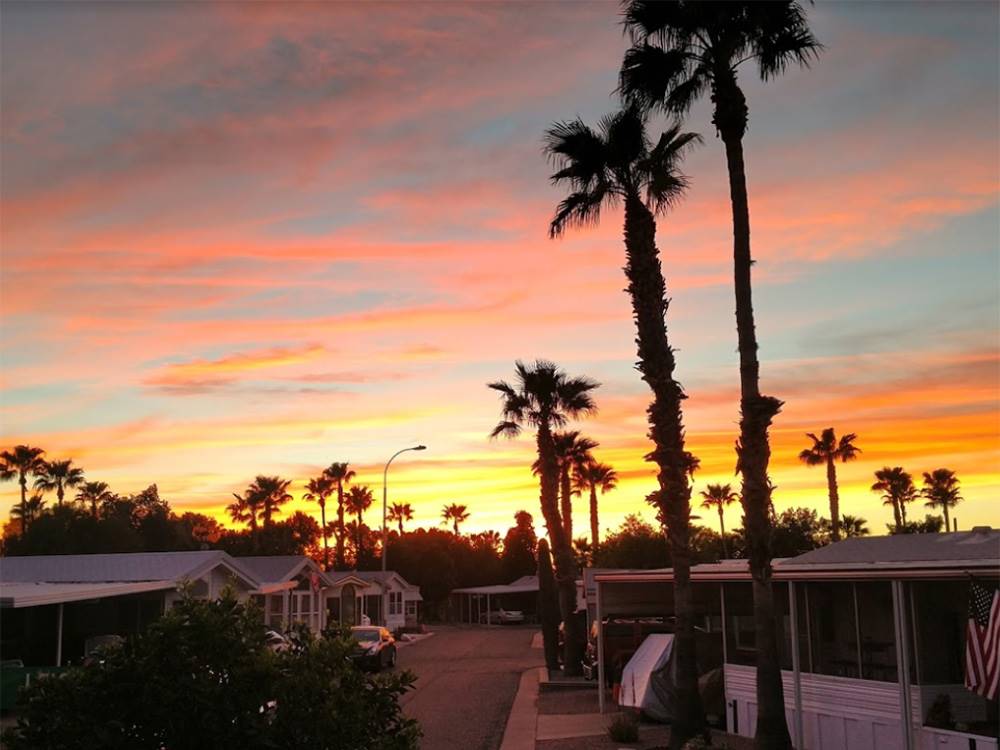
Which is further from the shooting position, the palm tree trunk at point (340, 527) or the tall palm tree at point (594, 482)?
the palm tree trunk at point (340, 527)

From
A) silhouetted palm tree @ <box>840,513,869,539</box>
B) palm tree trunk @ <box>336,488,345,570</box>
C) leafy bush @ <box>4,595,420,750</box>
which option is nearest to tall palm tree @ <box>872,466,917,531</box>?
silhouetted palm tree @ <box>840,513,869,539</box>

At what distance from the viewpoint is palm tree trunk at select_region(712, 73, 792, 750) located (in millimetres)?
15453

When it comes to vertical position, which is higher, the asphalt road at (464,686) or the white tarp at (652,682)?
the white tarp at (652,682)

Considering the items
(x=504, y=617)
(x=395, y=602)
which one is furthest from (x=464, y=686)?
(x=504, y=617)

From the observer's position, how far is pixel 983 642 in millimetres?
13305

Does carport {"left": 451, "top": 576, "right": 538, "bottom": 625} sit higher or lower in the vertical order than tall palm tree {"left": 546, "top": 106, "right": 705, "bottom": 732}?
lower

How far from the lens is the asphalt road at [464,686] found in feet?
71.4

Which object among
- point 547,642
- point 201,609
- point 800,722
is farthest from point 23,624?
point 201,609

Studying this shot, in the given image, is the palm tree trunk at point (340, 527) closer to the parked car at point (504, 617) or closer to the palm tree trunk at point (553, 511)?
the parked car at point (504, 617)

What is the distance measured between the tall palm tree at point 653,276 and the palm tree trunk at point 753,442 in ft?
7.85

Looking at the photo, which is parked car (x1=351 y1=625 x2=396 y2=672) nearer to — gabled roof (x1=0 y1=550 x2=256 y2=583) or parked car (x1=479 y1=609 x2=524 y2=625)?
gabled roof (x1=0 y1=550 x2=256 y2=583)

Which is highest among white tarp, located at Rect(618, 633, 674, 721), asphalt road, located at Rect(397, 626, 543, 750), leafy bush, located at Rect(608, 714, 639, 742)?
white tarp, located at Rect(618, 633, 674, 721)

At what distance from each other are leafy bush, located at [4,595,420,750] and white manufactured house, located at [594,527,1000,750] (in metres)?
9.05

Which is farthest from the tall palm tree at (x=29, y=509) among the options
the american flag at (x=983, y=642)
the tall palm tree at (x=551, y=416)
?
the american flag at (x=983, y=642)
